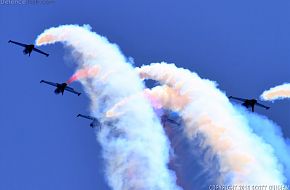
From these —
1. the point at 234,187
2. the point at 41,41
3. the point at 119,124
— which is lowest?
the point at 234,187

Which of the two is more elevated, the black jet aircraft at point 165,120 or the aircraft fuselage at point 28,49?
the aircraft fuselage at point 28,49

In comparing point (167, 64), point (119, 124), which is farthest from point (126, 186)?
point (167, 64)

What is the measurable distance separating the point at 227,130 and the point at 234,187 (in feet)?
21.4

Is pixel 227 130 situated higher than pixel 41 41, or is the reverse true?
pixel 41 41

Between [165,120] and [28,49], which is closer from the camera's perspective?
[165,120]

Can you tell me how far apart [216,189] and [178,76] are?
13816 mm

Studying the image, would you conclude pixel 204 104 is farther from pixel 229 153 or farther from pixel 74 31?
Result: pixel 74 31

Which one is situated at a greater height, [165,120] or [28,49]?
[28,49]

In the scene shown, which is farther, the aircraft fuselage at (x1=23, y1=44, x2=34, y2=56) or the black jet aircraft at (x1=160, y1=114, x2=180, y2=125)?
the aircraft fuselage at (x1=23, y1=44, x2=34, y2=56)

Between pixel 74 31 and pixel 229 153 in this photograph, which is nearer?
pixel 229 153

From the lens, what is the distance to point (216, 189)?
332ft

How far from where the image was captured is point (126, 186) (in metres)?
105

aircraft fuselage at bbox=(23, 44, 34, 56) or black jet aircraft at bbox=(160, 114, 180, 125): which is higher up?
aircraft fuselage at bbox=(23, 44, 34, 56)

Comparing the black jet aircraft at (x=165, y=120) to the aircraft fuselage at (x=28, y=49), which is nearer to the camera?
the black jet aircraft at (x=165, y=120)
